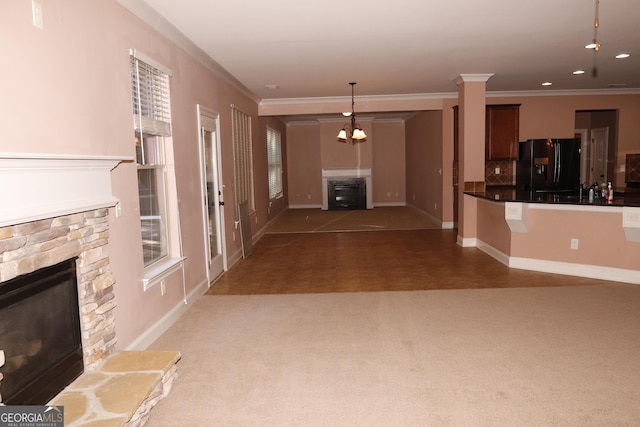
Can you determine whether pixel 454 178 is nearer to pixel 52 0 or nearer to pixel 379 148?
pixel 379 148

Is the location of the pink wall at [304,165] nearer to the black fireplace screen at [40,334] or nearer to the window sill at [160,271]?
the window sill at [160,271]

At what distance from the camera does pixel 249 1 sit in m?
3.55

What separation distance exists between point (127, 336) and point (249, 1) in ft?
8.62

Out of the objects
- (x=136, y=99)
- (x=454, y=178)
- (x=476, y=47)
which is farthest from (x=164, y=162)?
(x=454, y=178)

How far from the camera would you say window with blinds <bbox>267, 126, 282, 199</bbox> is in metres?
10.6

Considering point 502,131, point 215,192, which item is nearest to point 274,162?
point 502,131

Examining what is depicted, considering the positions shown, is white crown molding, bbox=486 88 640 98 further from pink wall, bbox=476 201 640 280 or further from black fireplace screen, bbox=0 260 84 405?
black fireplace screen, bbox=0 260 84 405

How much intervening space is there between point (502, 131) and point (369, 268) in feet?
13.1

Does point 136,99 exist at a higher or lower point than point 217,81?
lower

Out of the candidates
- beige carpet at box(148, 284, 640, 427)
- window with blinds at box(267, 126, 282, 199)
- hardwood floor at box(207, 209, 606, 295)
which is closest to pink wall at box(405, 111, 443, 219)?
hardwood floor at box(207, 209, 606, 295)

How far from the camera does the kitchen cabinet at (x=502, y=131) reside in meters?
8.19

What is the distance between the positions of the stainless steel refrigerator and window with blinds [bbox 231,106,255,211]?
4938 millimetres

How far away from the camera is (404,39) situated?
4773 millimetres

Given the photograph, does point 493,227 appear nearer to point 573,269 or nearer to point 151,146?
point 573,269
